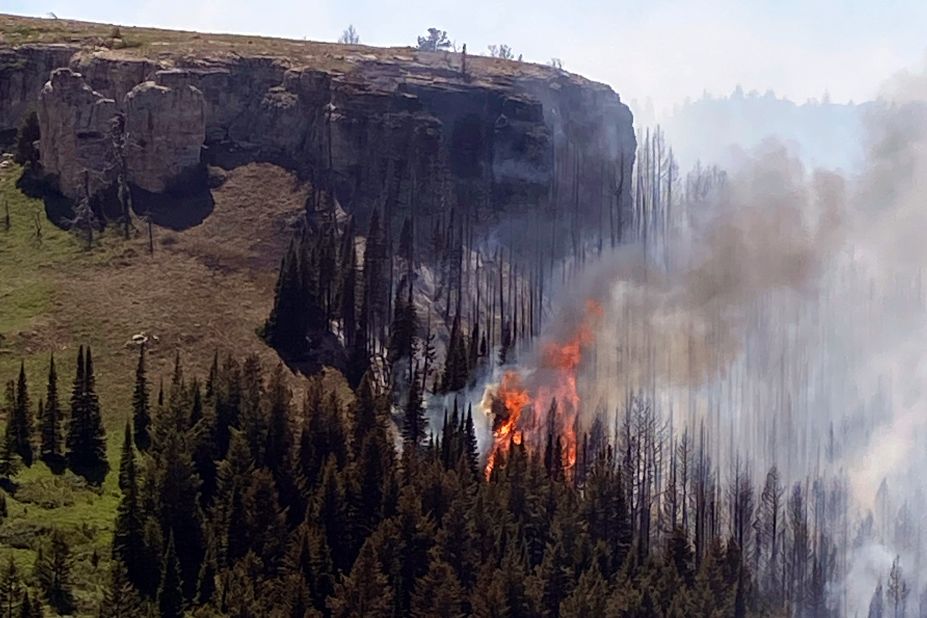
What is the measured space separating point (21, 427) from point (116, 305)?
4231cm

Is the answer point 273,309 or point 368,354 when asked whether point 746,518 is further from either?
point 273,309

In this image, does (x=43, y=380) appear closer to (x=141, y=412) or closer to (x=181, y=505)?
(x=141, y=412)

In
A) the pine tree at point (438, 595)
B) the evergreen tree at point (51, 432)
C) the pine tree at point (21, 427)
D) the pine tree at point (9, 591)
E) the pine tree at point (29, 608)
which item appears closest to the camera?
the pine tree at point (29, 608)

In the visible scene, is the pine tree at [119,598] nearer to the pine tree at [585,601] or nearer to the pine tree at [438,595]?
the pine tree at [438,595]

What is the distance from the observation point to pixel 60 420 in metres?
141

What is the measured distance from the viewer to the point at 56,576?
10912 cm

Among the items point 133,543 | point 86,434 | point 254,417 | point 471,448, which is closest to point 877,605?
point 471,448

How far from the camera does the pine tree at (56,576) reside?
10756cm

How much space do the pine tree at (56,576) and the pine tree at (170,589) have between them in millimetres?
8045

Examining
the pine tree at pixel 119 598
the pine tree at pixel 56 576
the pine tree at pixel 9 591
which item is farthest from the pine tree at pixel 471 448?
the pine tree at pixel 9 591

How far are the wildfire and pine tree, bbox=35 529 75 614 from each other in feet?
198

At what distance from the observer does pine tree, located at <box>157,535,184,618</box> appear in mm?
115156

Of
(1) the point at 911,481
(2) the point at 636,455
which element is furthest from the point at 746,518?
(1) the point at 911,481

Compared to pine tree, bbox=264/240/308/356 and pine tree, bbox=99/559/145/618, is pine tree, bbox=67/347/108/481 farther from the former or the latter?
pine tree, bbox=264/240/308/356
